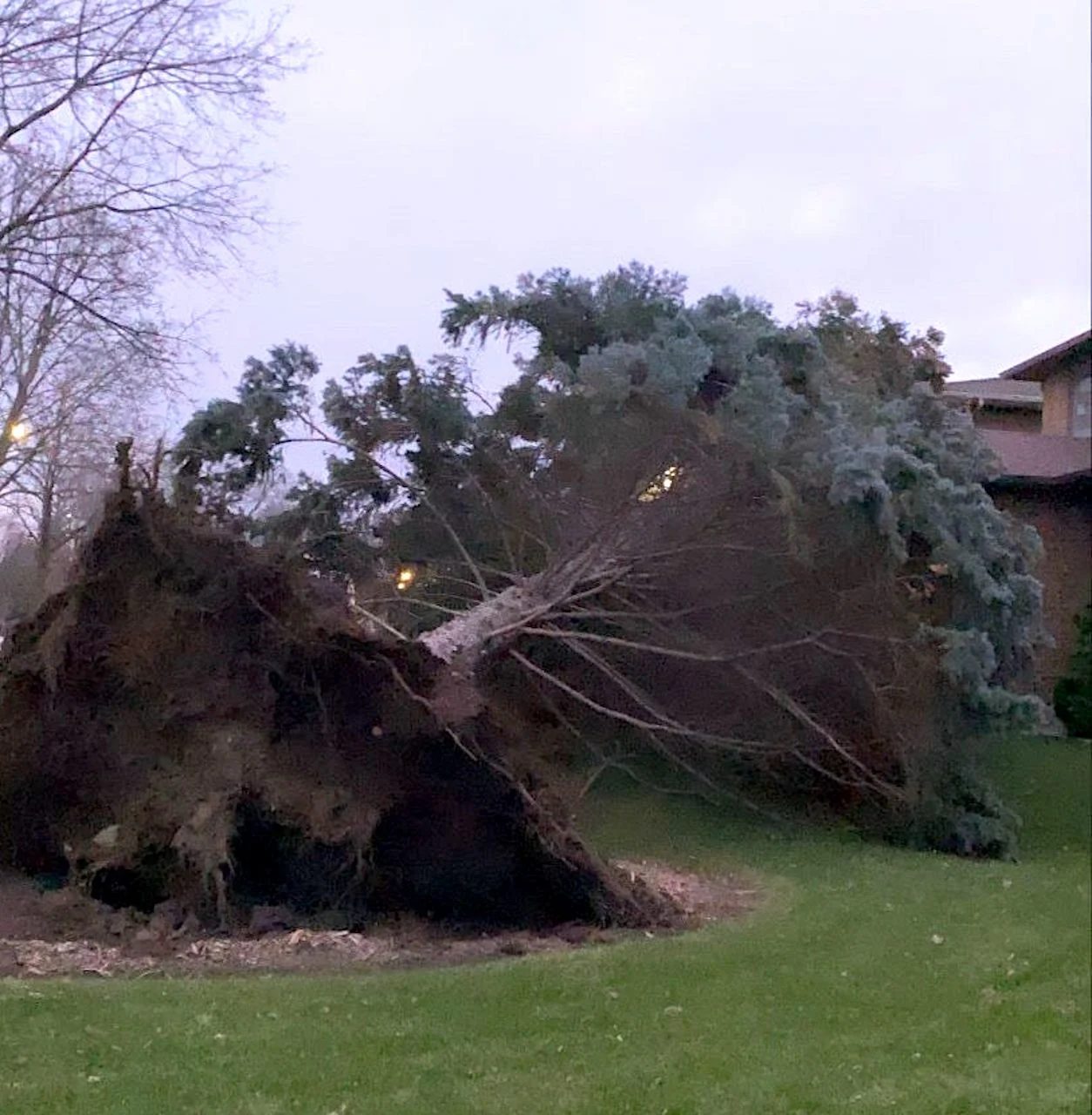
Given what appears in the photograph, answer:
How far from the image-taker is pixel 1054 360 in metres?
10.7

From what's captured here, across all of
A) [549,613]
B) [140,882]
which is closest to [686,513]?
[549,613]

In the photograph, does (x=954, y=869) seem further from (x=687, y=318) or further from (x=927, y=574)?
(x=687, y=318)

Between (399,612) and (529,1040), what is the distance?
6775mm

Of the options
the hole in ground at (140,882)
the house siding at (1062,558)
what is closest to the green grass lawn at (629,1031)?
the hole in ground at (140,882)

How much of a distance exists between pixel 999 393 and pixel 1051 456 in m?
2.18

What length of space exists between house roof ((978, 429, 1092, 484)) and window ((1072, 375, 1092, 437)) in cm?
297

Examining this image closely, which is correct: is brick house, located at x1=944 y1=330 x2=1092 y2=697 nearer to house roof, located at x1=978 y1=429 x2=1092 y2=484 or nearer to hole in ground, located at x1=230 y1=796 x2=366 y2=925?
house roof, located at x1=978 y1=429 x2=1092 y2=484

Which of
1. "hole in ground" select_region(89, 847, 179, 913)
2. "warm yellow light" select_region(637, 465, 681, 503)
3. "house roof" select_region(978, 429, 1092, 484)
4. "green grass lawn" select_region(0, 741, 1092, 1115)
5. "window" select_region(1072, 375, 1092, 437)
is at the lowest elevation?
"green grass lawn" select_region(0, 741, 1092, 1115)

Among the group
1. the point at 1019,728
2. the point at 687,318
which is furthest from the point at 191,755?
the point at 1019,728

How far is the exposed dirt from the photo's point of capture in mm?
7797

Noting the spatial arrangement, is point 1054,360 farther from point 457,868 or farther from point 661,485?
point 457,868

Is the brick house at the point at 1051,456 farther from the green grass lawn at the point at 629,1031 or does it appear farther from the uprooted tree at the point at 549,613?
the green grass lawn at the point at 629,1031

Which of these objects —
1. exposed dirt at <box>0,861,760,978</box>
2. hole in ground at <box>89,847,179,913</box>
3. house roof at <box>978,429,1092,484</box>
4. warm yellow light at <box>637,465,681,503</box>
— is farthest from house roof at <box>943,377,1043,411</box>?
hole in ground at <box>89,847,179,913</box>

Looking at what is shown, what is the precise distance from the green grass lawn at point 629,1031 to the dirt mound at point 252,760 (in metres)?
1.47
